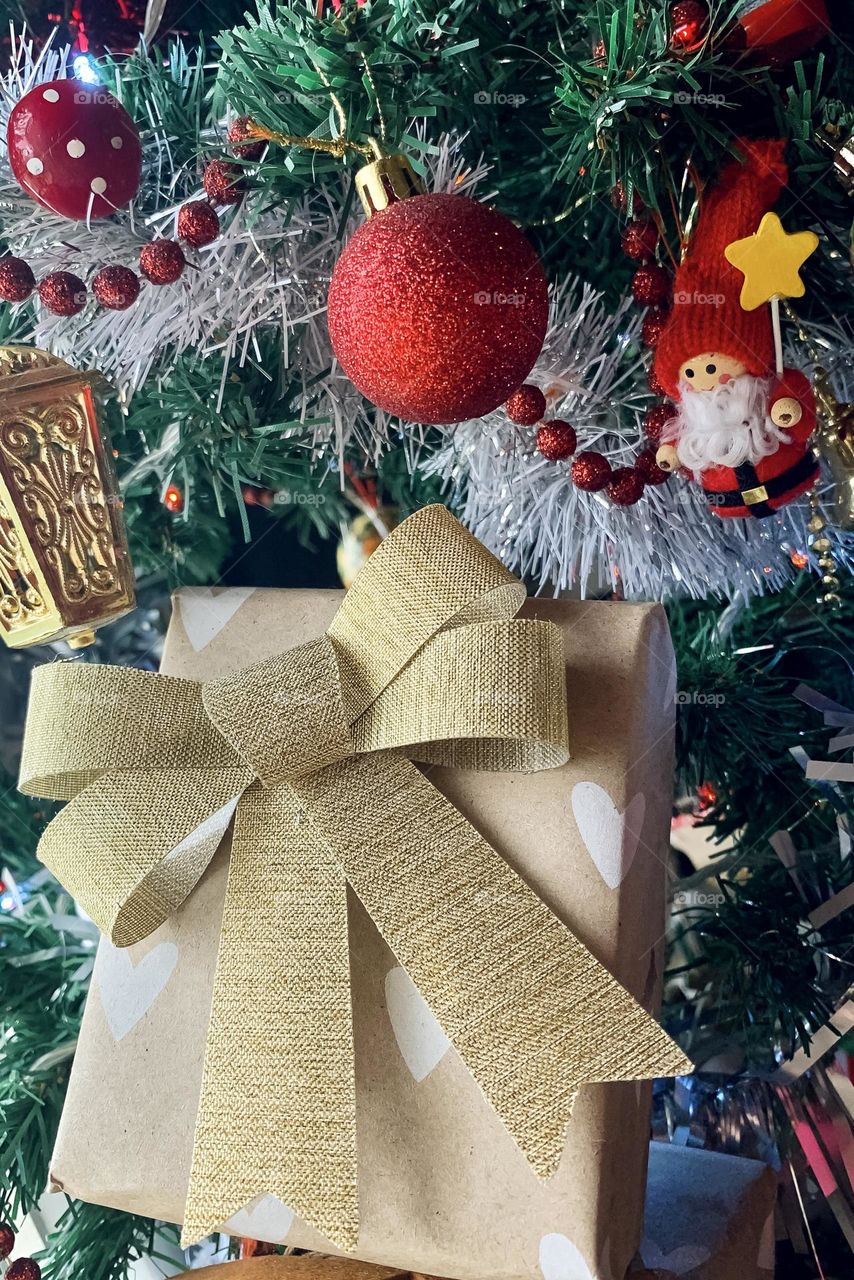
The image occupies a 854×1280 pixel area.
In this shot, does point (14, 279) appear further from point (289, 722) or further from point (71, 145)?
point (289, 722)

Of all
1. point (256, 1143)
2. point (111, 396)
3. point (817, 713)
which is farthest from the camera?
point (817, 713)

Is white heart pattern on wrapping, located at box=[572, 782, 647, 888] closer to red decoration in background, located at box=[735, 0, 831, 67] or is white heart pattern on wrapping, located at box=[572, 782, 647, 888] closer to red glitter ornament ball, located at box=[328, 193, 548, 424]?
red glitter ornament ball, located at box=[328, 193, 548, 424]

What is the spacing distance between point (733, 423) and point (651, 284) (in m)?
0.09

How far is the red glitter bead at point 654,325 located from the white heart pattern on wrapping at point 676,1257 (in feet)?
1.55

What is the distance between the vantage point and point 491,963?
485 mm

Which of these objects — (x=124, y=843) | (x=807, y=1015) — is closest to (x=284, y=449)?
(x=124, y=843)

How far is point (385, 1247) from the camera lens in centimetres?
50

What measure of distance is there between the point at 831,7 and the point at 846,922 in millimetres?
526

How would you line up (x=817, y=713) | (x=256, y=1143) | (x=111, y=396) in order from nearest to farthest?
(x=256, y=1143) → (x=111, y=396) → (x=817, y=713)

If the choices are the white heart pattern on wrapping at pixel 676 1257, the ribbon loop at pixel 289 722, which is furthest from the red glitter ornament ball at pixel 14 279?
the white heart pattern on wrapping at pixel 676 1257

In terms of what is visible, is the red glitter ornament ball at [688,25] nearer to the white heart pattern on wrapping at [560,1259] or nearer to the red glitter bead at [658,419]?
the red glitter bead at [658,419]

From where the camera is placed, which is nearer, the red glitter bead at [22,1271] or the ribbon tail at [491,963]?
the ribbon tail at [491,963]

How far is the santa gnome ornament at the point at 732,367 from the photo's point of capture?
0.50 m

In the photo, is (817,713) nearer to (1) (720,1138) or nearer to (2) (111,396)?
(1) (720,1138)
